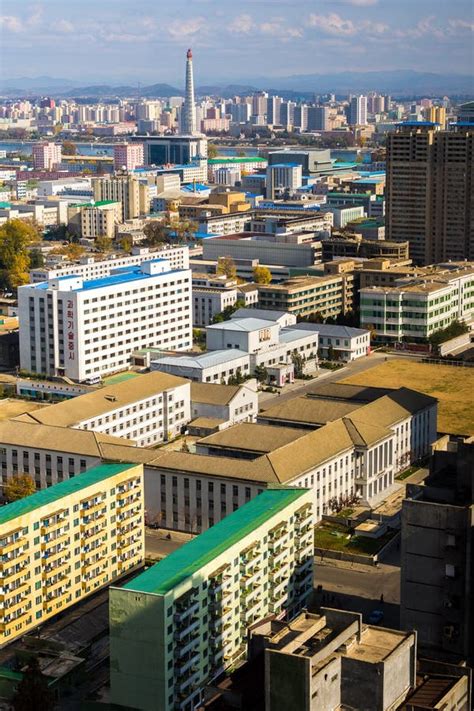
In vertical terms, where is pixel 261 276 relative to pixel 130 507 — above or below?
above

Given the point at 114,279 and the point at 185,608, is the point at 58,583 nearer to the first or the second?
the point at 185,608

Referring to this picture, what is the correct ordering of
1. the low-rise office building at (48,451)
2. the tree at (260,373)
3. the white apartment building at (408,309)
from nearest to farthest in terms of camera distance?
the low-rise office building at (48,451) → the tree at (260,373) → the white apartment building at (408,309)

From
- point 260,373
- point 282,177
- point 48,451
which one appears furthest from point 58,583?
point 282,177

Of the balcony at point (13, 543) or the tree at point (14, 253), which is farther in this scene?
the tree at point (14, 253)

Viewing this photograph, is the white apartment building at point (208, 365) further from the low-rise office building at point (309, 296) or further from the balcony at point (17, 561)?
the balcony at point (17, 561)

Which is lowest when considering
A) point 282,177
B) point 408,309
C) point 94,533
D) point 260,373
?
point 260,373

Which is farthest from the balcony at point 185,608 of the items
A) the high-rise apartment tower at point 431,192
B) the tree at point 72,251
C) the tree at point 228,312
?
the tree at point 72,251
